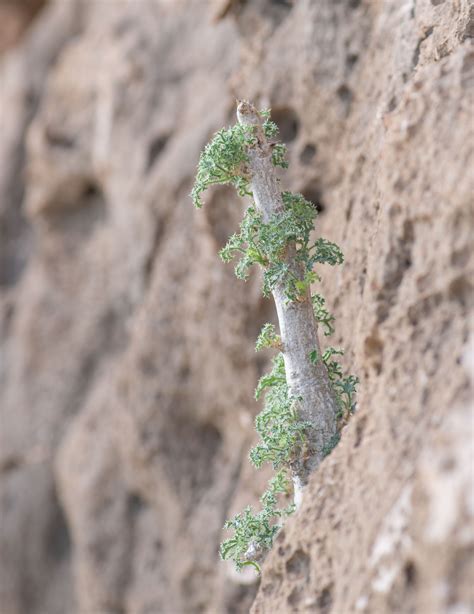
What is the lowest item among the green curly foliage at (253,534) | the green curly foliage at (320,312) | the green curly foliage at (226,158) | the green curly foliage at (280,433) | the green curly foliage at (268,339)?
the green curly foliage at (253,534)

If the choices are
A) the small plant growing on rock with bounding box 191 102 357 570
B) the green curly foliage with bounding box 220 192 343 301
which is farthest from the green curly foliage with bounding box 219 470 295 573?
the green curly foliage with bounding box 220 192 343 301

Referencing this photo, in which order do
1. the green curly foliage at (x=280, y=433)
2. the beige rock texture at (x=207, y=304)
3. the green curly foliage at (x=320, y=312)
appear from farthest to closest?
the green curly foliage at (x=320, y=312), the green curly foliage at (x=280, y=433), the beige rock texture at (x=207, y=304)

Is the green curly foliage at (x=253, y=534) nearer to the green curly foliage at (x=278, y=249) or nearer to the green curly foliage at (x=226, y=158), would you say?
the green curly foliage at (x=278, y=249)

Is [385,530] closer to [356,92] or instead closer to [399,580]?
[399,580]

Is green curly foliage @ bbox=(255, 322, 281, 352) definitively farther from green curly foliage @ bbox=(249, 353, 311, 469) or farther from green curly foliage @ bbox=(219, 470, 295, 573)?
green curly foliage @ bbox=(219, 470, 295, 573)

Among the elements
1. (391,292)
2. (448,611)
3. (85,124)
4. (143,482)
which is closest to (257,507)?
(143,482)

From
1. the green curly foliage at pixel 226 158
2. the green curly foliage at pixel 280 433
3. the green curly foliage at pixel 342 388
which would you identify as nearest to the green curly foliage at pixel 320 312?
the green curly foliage at pixel 342 388
